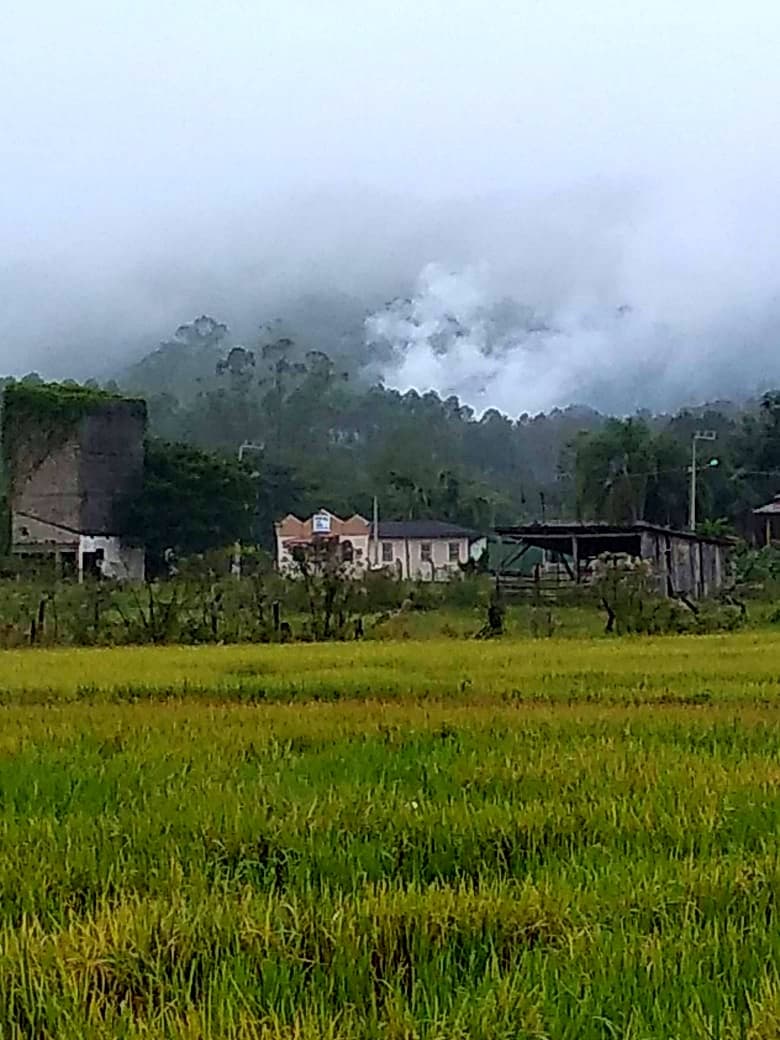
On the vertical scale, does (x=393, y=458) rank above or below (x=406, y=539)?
above

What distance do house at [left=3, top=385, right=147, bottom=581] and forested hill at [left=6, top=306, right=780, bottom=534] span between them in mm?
Result: 5067

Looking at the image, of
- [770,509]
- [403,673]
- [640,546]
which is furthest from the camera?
[770,509]

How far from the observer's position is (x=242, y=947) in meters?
3.38

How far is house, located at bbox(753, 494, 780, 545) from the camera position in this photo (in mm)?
48250

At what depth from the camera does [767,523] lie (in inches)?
2003

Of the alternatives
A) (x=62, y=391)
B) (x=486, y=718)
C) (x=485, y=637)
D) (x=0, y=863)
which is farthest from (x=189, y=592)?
(x=62, y=391)

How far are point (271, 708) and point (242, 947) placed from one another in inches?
232

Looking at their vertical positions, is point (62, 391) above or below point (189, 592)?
above

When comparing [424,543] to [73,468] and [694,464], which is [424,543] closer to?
[694,464]

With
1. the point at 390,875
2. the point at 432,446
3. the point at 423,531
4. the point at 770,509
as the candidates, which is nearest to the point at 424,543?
the point at 423,531

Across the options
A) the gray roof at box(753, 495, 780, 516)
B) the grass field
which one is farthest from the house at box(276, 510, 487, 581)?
the grass field

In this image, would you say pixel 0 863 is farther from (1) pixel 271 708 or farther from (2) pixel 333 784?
(1) pixel 271 708

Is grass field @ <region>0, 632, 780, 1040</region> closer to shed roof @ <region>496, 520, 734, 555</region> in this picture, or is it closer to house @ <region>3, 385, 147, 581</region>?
shed roof @ <region>496, 520, 734, 555</region>

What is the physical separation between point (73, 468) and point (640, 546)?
19773mm
